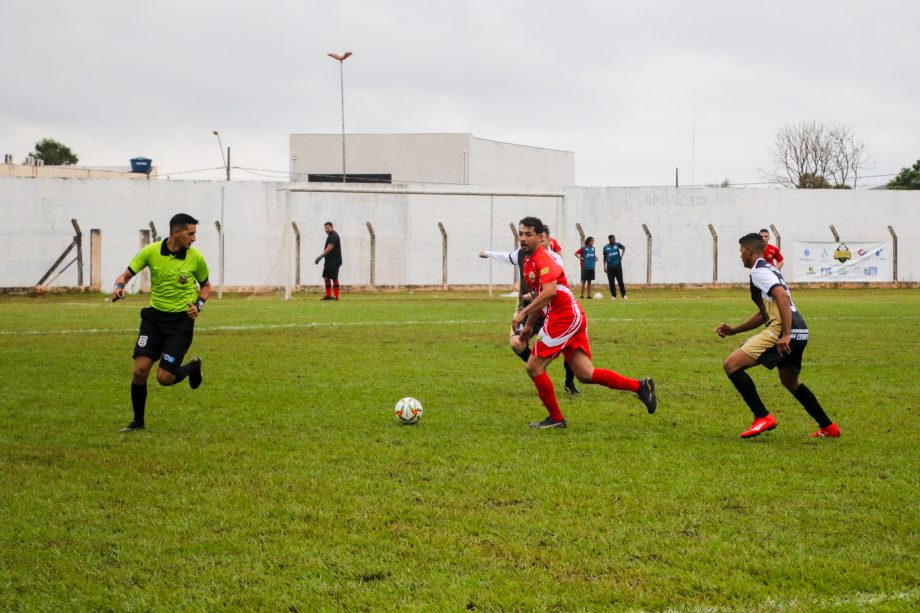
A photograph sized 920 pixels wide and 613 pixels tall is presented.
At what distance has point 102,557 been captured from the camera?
5.18 meters

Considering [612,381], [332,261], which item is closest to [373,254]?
[332,261]

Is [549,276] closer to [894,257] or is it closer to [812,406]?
[812,406]

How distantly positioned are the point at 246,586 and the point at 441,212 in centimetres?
3335

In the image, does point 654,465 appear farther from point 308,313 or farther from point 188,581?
point 308,313

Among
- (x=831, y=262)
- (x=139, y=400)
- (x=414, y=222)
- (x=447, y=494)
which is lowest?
(x=447, y=494)

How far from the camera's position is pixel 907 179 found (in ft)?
196

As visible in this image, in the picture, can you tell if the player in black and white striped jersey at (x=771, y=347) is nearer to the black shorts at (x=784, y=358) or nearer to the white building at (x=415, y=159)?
the black shorts at (x=784, y=358)

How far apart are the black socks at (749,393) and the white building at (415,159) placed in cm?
4168

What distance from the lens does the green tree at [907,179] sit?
194ft

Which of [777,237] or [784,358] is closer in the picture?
[784,358]

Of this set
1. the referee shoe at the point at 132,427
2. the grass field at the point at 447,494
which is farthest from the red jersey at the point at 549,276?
the referee shoe at the point at 132,427

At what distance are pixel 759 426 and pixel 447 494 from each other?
3.15m

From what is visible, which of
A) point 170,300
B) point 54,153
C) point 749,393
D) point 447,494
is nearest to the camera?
point 447,494

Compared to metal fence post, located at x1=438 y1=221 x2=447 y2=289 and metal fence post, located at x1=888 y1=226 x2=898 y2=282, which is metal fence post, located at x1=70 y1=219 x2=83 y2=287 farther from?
metal fence post, located at x1=888 y1=226 x2=898 y2=282
